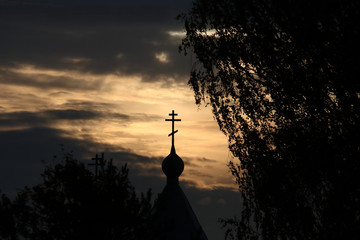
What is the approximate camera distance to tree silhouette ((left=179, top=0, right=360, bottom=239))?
40.2 ft

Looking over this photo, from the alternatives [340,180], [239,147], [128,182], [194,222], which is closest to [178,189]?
[194,222]

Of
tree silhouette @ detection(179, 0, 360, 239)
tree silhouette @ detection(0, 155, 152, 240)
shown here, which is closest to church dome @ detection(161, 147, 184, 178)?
tree silhouette @ detection(0, 155, 152, 240)

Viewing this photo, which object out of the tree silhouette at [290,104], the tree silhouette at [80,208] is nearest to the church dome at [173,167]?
the tree silhouette at [80,208]

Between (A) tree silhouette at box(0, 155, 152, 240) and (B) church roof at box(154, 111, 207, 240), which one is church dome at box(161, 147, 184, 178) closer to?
(B) church roof at box(154, 111, 207, 240)

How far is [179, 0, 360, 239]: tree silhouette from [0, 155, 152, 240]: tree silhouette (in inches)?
165

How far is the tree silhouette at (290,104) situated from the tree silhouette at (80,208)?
13.7ft

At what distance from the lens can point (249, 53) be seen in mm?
14680

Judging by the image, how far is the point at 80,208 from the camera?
17.6 m

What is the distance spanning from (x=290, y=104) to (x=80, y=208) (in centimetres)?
744

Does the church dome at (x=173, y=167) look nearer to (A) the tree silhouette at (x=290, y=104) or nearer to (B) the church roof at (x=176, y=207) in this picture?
(B) the church roof at (x=176, y=207)

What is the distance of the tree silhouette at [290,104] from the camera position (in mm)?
12242

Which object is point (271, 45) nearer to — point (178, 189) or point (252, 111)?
point (252, 111)

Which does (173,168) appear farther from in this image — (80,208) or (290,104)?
(290,104)

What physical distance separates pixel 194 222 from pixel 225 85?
71.5 feet
